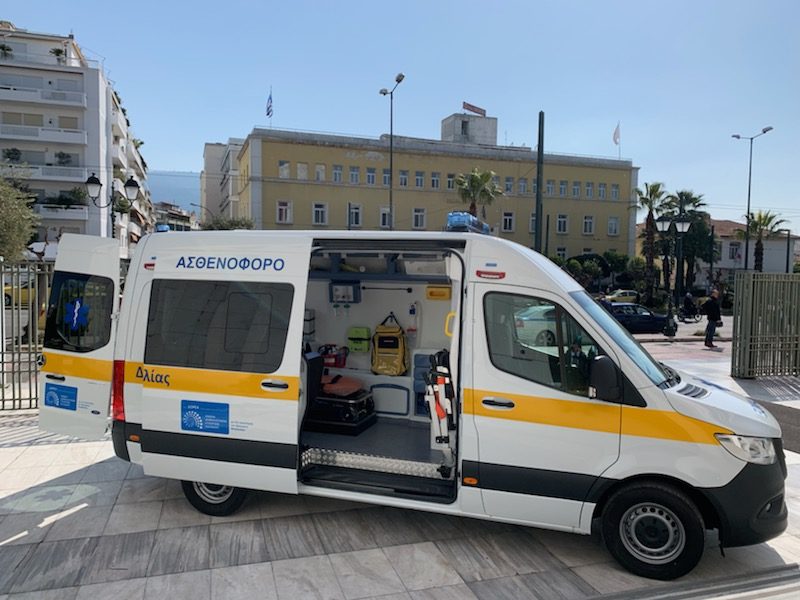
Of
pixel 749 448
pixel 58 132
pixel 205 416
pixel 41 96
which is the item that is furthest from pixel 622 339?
pixel 41 96

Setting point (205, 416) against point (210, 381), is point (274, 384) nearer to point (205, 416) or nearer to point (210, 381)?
point (210, 381)

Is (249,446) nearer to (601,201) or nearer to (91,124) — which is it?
(91,124)

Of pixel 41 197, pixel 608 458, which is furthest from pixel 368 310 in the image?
pixel 41 197

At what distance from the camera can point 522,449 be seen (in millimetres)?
3965

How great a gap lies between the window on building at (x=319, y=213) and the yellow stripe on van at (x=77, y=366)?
44490mm

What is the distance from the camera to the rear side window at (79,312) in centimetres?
502

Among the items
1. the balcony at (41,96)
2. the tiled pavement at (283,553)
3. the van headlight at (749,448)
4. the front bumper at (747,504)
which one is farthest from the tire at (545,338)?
the balcony at (41,96)

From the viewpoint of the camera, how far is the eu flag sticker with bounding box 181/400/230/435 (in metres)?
4.45

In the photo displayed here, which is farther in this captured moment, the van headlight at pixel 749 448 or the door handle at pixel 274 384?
the door handle at pixel 274 384

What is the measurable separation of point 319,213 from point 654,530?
47438 mm

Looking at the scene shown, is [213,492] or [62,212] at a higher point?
[62,212]

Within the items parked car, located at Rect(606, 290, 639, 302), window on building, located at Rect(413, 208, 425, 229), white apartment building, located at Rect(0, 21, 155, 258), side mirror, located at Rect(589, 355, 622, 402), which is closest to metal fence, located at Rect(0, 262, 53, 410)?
side mirror, located at Rect(589, 355, 622, 402)

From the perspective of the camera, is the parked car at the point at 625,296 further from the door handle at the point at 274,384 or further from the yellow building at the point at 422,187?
the door handle at the point at 274,384

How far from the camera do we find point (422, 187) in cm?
5181
